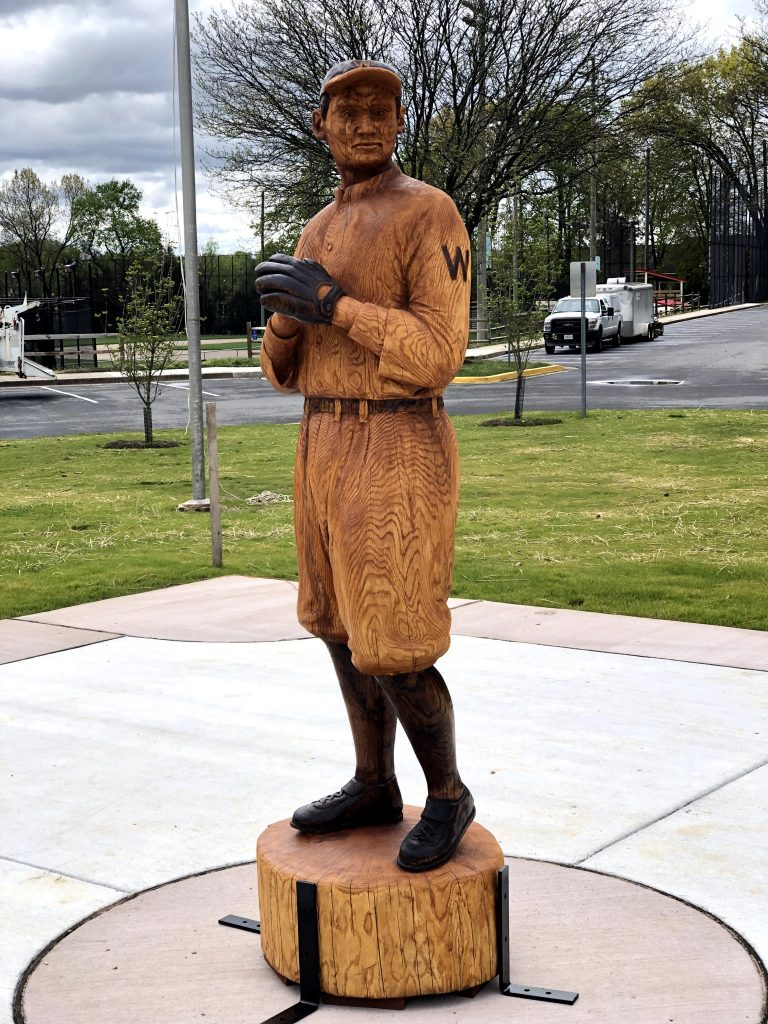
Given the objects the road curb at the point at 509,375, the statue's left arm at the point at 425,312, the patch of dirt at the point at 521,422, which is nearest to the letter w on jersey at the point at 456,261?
the statue's left arm at the point at 425,312

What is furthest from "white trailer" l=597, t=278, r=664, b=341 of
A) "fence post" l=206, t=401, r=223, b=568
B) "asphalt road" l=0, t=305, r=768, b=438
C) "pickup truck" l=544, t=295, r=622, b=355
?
"fence post" l=206, t=401, r=223, b=568

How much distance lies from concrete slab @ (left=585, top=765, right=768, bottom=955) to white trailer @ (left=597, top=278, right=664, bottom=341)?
36.2 m

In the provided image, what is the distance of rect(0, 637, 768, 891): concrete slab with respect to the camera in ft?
14.6

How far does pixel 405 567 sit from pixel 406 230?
2.87 ft

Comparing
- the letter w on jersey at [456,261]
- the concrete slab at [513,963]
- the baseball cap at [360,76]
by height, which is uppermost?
the baseball cap at [360,76]

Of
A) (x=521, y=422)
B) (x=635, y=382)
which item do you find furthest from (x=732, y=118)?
(x=521, y=422)

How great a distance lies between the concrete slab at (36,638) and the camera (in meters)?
7.12

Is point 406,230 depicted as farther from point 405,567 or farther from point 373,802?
point 373,802

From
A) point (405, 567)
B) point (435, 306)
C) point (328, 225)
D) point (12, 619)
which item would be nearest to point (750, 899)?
point (405, 567)

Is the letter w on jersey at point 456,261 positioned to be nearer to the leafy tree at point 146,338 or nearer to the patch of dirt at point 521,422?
the leafy tree at point 146,338

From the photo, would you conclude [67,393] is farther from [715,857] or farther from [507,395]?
[715,857]

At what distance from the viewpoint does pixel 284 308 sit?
3.30m

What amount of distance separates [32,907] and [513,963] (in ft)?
4.98

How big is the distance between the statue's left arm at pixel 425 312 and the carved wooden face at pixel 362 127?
0.21 metres
